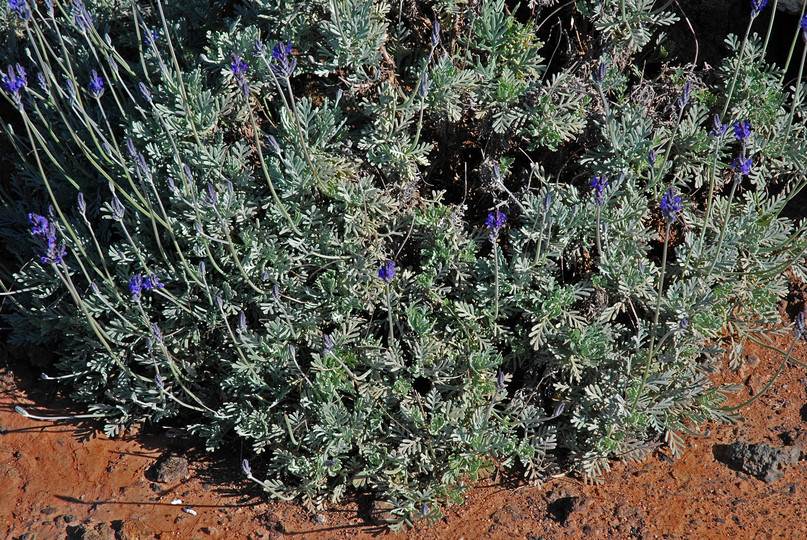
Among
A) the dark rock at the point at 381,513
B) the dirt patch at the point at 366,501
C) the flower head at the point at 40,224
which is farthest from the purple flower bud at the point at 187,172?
the dark rock at the point at 381,513

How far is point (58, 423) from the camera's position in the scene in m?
3.72

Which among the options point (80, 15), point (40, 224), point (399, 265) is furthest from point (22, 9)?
point (399, 265)

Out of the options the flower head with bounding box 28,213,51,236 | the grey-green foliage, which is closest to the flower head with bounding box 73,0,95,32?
the grey-green foliage

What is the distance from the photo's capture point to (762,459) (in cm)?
330

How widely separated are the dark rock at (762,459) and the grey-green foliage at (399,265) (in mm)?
181

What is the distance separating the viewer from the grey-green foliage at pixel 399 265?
3.34m

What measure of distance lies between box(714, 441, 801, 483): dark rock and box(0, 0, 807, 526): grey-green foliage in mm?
181

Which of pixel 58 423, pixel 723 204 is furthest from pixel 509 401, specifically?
pixel 58 423

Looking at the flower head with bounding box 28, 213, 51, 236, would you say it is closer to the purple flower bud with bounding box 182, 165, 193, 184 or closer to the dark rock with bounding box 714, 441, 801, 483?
the purple flower bud with bounding box 182, 165, 193, 184

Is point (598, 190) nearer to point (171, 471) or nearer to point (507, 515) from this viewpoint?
point (507, 515)

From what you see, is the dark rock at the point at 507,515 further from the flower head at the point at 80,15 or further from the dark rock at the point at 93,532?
the flower head at the point at 80,15

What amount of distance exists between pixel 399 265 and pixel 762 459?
2.10 m

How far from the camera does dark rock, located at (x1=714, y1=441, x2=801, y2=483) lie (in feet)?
10.8

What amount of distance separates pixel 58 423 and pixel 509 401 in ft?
8.33
